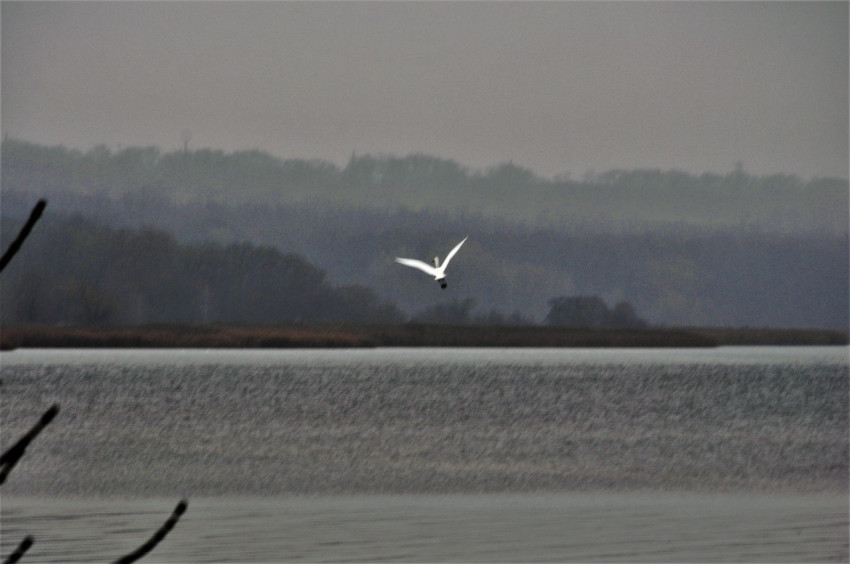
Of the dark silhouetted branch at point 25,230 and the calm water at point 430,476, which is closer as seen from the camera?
the dark silhouetted branch at point 25,230

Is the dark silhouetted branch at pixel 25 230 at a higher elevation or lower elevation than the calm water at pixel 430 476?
higher

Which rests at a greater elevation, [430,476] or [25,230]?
[25,230]

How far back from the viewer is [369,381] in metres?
69.2

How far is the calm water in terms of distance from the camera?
1540 cm

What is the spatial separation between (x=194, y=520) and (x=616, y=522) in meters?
6.40

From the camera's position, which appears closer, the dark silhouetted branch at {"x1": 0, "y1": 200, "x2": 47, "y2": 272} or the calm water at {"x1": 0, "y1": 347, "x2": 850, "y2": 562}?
the dark silhouetted branch at {"x1": 0, "y1": 200, "x2": 47, "y2": 272}

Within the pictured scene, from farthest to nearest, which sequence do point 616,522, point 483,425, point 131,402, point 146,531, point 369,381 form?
point 369,381, point 131,402, point 483,425, point 616,522, point 146,531

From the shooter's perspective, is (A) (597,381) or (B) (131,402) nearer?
(B) (131,402)

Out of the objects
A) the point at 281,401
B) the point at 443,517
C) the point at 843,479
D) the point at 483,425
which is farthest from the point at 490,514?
the point at 281,401

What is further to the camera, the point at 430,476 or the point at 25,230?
the point at 430,476

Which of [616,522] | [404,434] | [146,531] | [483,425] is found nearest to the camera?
[146,531]

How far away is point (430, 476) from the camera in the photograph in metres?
24.8

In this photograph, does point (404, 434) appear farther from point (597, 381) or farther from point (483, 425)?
point (597, 381)

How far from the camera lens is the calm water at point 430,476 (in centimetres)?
1540
